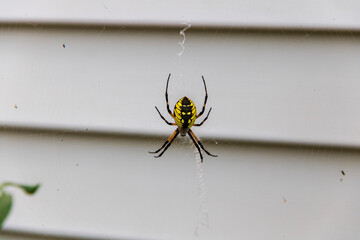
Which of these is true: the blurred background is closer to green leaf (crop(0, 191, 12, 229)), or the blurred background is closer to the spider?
the spider

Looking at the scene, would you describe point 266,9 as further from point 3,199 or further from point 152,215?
point 3,199

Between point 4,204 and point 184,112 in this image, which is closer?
point 4,204

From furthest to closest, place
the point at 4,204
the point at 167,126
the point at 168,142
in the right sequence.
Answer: the point at 168,142 < the point at 167,126 < the point at 4,204

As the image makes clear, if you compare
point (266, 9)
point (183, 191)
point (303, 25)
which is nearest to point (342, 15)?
point (303, 25)

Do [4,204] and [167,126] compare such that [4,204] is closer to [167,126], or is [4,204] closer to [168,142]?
[167,126]

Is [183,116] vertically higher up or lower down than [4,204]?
higher up

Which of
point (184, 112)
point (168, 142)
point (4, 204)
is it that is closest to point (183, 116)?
point (184, 112)
